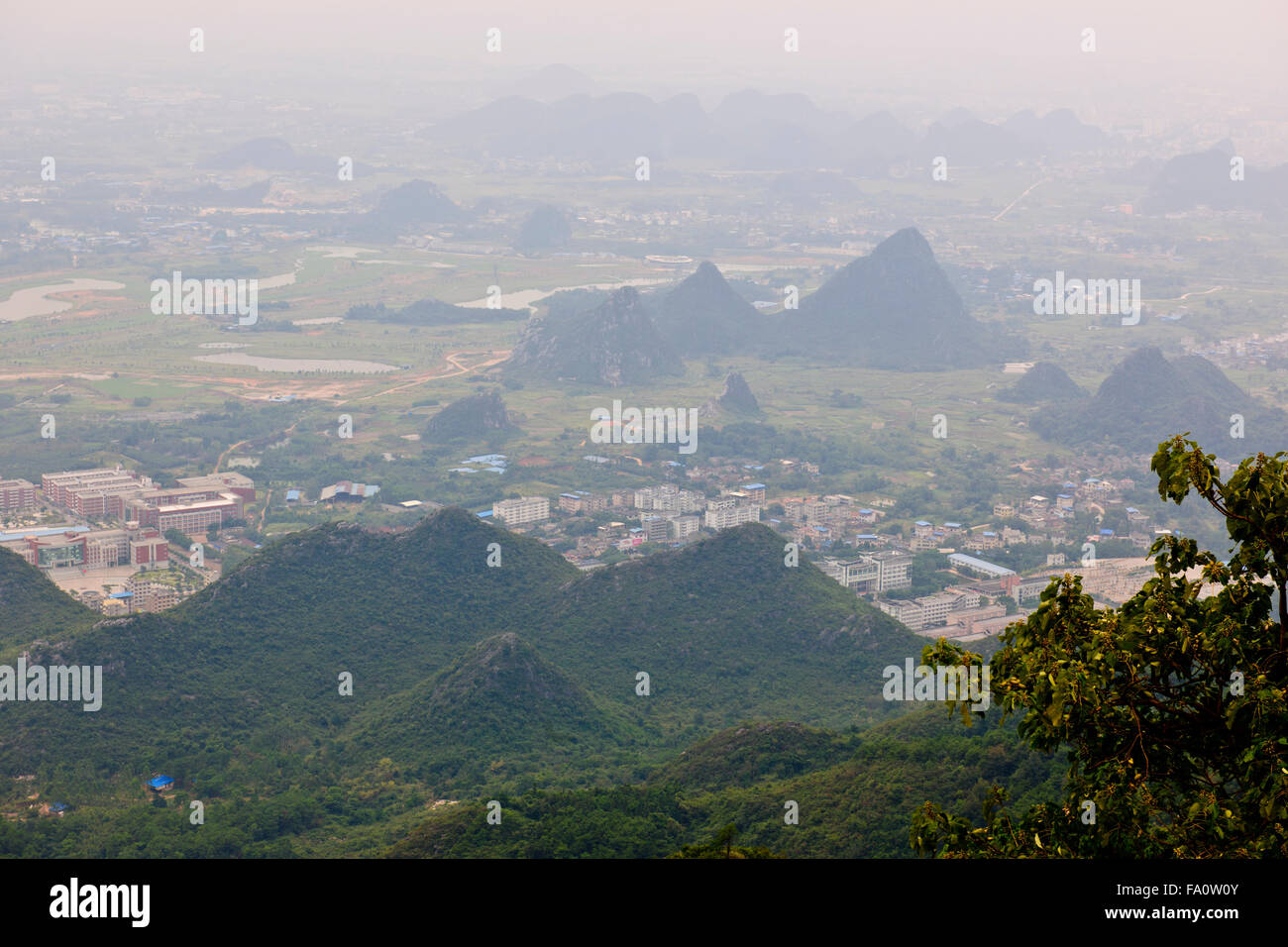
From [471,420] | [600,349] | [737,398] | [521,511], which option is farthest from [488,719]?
[600,349]

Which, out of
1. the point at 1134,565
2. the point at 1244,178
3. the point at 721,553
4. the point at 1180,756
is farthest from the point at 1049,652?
the point at 1244,178

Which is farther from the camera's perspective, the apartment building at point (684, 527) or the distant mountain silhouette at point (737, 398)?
the distant mountain silhouette at point (737, 398)

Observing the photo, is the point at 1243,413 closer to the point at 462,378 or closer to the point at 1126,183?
the point at 462,378

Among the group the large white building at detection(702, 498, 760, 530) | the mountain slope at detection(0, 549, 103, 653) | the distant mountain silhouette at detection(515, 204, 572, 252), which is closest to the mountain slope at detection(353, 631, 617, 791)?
the mountain slope at detection(0, 549, 103, 653)

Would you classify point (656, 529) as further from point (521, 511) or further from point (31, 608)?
point (31, 608)

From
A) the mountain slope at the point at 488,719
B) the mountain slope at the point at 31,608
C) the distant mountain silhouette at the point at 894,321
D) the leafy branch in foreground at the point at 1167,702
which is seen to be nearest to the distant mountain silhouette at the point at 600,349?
the distant mountain silhouette at the point at 894,321

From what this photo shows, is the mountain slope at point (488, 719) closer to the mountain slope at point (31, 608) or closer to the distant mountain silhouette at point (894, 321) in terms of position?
the mountain slope at point (31, 608)
